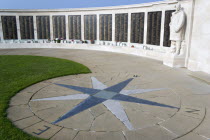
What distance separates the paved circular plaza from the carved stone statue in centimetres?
353

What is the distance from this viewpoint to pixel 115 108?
6.90 m

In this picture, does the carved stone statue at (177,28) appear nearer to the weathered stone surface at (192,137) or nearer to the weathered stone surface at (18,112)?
the weathered stone surface at (192,137)

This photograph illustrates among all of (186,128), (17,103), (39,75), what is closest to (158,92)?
(186,128)

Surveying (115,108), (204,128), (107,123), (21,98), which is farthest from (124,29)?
(204,128)

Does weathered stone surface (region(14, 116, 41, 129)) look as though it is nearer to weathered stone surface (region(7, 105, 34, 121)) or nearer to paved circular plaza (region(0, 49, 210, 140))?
paved circular plaza (region(0, 49, 210, 140))

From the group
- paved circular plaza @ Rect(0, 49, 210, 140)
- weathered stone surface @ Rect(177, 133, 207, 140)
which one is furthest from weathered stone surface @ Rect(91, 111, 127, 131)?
weathered stone surface @ Rect(177, 133, 207, 140)

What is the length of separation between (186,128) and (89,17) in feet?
70.0

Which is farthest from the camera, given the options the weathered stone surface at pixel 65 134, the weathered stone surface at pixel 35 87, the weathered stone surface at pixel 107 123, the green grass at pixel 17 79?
the weathered stone surface at pixel 35 87

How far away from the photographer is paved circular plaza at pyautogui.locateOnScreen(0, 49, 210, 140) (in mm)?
5523

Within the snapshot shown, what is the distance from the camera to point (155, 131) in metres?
5.55

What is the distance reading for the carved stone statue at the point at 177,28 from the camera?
13.1 metres

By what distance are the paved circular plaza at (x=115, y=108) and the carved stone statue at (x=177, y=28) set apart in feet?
11.6

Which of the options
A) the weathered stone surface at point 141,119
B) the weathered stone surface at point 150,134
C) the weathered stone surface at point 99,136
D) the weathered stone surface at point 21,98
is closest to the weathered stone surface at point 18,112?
the weathered stone surface at point 21,98

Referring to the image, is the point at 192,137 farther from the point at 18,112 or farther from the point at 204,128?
the point at 18,112
